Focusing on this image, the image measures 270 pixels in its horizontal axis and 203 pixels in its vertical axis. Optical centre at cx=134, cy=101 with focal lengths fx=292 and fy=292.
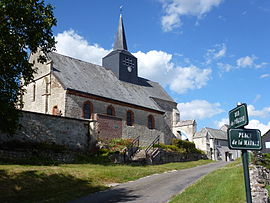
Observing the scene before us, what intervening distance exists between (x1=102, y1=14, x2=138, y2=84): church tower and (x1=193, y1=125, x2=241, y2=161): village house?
18.4 meters

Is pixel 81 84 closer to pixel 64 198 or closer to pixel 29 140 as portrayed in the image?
pixel 29 140

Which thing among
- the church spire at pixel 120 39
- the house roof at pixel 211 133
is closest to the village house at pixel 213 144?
the house roof at pixel 211 133

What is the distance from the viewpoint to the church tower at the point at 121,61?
34281mm

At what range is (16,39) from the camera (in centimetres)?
1231

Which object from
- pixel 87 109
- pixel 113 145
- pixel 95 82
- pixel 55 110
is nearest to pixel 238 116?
pixel 113 145

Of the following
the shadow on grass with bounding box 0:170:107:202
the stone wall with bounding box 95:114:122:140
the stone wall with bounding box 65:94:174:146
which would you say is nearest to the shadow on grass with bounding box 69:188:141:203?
the shadow on grass with bounding box 0:170:107:202

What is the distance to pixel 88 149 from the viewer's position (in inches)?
884

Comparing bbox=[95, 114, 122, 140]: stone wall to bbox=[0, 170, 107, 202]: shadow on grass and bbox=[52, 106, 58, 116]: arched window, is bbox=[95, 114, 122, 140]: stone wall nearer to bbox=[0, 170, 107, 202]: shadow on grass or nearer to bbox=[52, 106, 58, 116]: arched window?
bbox=[52, 106, 58, 116]: arched window

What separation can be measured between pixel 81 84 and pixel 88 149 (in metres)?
6.35

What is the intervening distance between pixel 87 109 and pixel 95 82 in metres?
3.88

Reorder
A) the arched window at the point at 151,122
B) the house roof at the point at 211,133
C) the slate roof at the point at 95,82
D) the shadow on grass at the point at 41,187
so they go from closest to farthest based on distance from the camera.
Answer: the shadow on grass at the point at 41,187 < the slate roof at the point at 95,82 < the arched window at the point at 151,122 < the house roof at the point at 211,133

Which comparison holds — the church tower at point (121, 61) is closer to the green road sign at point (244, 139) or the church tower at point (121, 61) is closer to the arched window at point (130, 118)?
the arched window at point (130, 118)

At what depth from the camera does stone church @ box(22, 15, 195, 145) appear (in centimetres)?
2464

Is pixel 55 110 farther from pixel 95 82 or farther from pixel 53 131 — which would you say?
pixel 95 82
